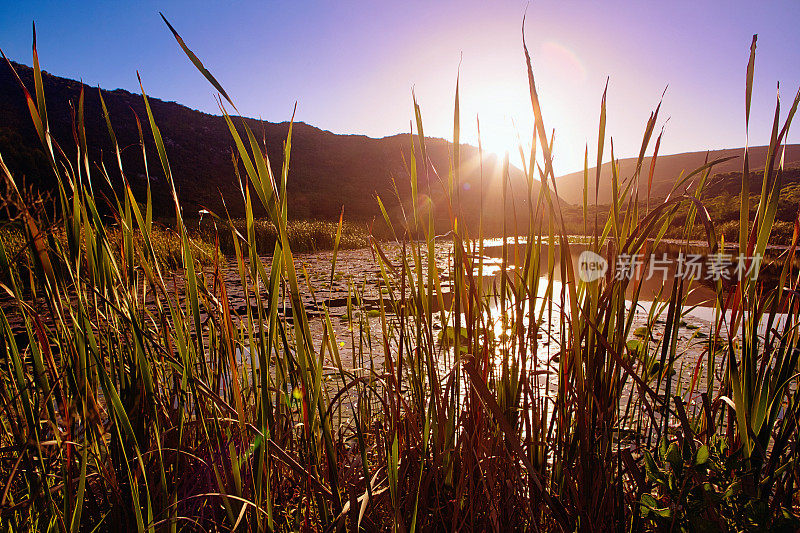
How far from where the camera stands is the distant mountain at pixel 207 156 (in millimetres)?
25828

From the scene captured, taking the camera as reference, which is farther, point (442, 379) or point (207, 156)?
point (207, 156)

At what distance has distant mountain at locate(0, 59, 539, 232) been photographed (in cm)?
2583

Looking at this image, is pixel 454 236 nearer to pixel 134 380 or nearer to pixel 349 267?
pixel 134 380

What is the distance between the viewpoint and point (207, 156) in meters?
31.9

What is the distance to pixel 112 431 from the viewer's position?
2.05 ft

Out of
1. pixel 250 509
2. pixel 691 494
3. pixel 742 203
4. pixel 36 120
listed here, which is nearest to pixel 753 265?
pixel 742 203
